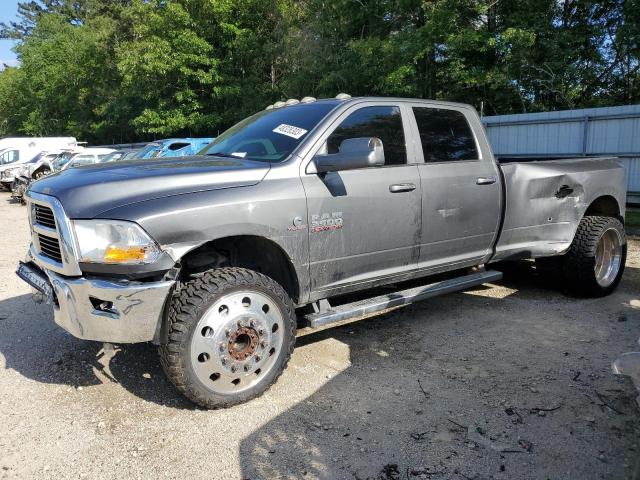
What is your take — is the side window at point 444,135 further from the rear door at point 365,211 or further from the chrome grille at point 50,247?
the chrome grille at point 50,247

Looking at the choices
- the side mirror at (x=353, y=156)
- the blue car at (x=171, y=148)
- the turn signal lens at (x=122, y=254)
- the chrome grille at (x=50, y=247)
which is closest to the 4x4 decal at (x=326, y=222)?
the side mirror at (x=353, y=156)

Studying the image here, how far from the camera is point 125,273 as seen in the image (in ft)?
10.2

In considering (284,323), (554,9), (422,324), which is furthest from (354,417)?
(554,9)

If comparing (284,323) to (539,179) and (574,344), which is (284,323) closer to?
(574,344)

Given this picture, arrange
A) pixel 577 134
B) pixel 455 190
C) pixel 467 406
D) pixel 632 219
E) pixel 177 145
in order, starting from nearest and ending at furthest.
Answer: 1. pixel 467 406
2. pixel 455 190
3. pixel 632 219
4. pixel 577 134
5. pixel 177 145

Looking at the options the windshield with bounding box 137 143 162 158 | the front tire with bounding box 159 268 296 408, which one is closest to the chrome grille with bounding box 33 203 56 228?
the front tire with bounding box 159 268 296 408

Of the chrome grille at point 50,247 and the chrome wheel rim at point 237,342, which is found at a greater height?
the chrome grille at point 50,247

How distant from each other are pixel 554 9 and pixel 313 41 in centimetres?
923

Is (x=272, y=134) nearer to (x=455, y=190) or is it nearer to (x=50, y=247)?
(x=455, y=190)

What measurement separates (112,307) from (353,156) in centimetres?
180

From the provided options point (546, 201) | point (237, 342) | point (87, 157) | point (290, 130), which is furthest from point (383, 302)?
point (87, 157)

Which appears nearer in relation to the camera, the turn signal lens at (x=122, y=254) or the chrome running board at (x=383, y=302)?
the turn signal lens at (x=122, y=254)

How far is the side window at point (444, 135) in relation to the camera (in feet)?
15.1

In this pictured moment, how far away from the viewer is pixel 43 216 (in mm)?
3535
